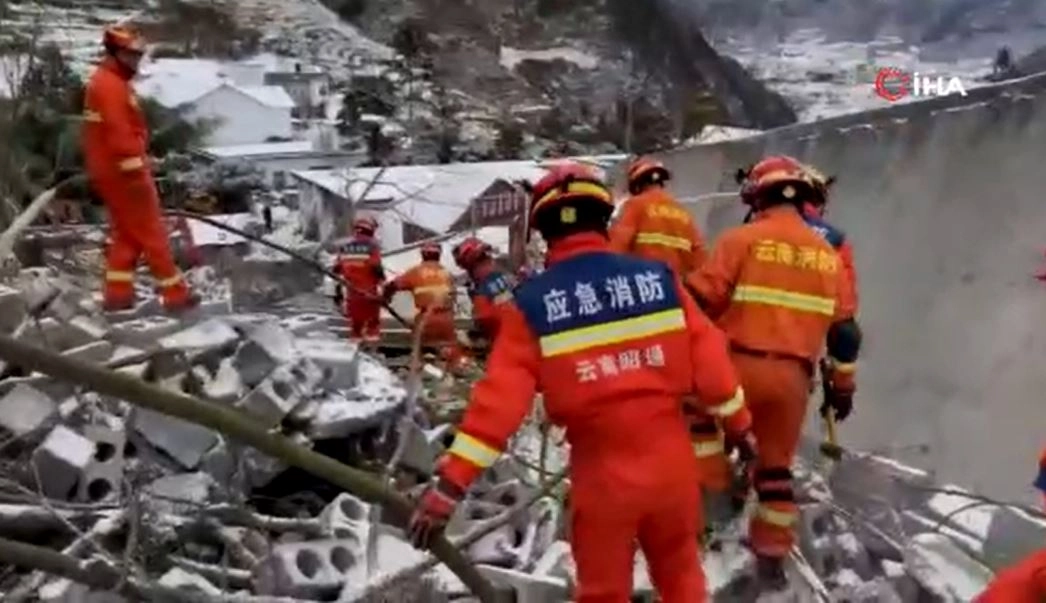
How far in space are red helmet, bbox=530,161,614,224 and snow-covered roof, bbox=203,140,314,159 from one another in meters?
31.8

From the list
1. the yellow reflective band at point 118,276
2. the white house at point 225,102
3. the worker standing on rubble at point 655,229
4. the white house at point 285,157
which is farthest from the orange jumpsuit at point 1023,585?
the white house at point 225,102

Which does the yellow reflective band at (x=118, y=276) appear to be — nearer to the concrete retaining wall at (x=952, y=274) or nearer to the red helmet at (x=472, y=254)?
the red helmet at (x=472, y=254)

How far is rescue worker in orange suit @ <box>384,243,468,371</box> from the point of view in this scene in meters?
9.62

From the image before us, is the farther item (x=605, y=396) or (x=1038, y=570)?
(x=605, y=396)

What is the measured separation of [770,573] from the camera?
469 centimetres

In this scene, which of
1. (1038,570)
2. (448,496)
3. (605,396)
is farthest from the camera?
(605,396)

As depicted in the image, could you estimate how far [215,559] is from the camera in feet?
16.9

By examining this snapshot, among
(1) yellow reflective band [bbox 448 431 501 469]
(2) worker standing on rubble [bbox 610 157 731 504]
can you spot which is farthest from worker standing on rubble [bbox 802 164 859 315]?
(1) yellow reflective band [bbox 448 431 501 469]

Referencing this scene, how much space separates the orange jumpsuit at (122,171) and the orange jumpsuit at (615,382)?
3418 mm

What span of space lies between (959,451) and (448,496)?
6.17 m

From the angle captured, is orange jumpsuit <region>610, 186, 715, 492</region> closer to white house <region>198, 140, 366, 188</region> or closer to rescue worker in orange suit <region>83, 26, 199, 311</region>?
rescue worker in orange suit <region>83, 26, 199, 311</region>

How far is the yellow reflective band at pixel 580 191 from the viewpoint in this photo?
368 centimetres

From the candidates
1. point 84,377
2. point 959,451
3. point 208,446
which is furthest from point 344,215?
point 84,377

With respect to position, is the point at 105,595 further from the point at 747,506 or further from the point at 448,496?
the point at 747,506
